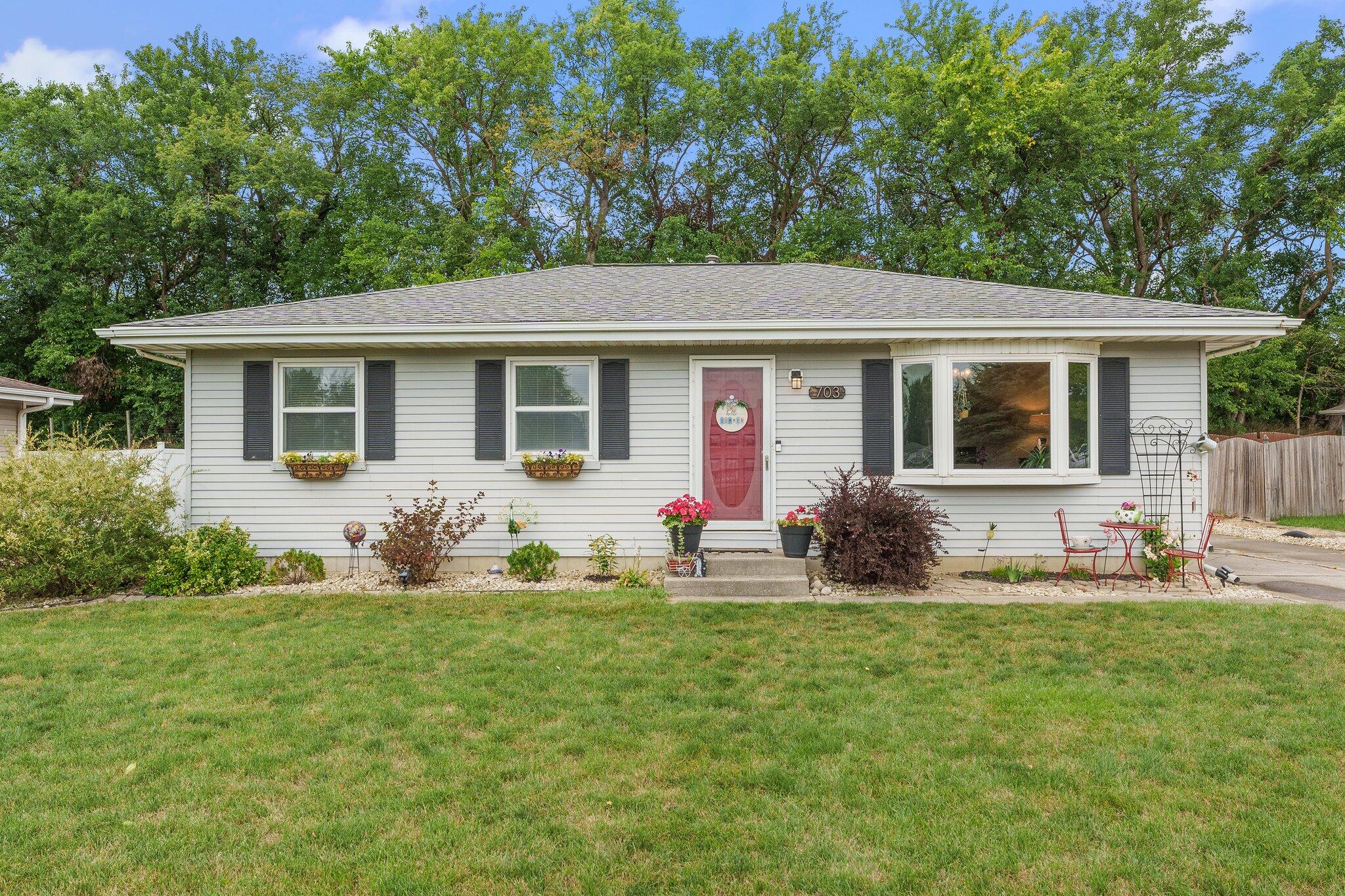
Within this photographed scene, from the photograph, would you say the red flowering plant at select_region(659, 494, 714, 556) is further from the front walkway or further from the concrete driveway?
the concrete driveway

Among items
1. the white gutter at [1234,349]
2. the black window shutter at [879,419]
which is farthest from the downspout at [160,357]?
the white gutter at [1234,349]

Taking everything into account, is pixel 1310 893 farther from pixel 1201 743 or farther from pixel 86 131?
pixel 86 131

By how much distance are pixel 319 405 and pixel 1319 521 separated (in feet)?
51.4

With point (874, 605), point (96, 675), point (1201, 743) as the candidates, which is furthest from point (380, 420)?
point (1201, 743)

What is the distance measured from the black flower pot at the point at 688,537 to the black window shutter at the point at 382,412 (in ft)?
10.4

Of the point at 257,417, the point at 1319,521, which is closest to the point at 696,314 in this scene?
the point at 257,417

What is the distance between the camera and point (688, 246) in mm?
18656

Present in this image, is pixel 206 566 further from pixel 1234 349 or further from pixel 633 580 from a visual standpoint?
pixel 1234 349

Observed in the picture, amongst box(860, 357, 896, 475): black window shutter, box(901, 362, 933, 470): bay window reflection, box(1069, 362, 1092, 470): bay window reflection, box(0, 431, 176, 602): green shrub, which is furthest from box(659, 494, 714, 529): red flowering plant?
box(0, 431, 176, 602): green shrub

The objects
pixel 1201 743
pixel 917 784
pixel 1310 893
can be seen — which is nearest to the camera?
pixel 1310 893

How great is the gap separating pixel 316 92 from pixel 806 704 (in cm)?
2150

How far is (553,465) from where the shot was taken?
24.5 feet

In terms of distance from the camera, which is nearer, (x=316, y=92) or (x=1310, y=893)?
(x=1310, y=893)

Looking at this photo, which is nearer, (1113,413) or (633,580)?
(633,580)
